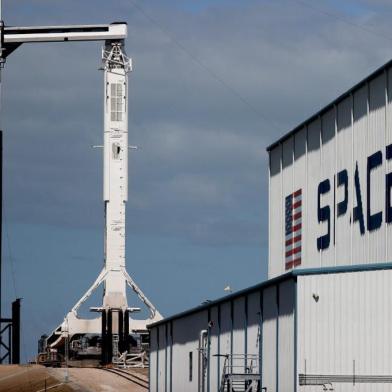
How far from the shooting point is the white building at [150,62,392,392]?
4128cm

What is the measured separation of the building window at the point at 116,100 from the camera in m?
107

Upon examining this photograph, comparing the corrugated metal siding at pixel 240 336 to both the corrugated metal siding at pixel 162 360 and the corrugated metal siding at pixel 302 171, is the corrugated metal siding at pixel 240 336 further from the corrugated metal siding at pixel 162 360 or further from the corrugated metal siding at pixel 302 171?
the corrugated metal siding at pixel 302 171

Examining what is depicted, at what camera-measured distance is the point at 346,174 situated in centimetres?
5497

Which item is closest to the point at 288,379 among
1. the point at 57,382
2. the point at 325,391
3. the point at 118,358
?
the point at 325,391

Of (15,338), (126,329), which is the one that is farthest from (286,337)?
(126,329)

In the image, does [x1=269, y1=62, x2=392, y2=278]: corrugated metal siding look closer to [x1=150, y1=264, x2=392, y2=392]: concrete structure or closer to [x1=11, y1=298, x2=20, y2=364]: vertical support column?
[x1=150, y1=264, x2=392, y2=392]: concrete structure

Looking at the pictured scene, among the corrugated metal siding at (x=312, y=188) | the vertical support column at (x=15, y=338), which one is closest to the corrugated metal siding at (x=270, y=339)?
the corrugated metal siding at (x=312, y=188)

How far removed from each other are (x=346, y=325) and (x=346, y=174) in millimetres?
14412

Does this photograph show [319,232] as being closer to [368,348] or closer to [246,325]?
[246,325]

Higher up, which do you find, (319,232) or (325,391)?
(319,232)

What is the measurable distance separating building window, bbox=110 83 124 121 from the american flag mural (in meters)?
43.8

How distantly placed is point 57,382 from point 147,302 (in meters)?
31.1

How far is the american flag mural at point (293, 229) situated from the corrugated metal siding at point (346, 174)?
0.50 meters

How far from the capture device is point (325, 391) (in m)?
41.3
